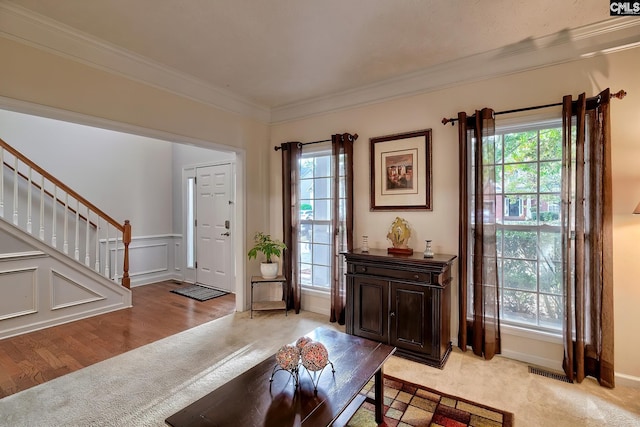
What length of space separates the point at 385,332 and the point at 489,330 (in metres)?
0.91

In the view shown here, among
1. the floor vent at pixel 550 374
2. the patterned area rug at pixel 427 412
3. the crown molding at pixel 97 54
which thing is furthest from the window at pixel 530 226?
the crown molding at pixel 97 54

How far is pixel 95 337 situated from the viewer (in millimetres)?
3201

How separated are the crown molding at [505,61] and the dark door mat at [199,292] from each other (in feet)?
10.5

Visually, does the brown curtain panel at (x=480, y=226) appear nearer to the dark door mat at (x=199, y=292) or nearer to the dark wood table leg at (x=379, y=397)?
the dark wood table leg at (x=379, y=397)

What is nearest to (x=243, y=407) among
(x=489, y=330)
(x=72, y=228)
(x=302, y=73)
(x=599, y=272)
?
(x=489, y=330)

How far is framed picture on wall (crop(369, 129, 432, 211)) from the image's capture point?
3.13 metres

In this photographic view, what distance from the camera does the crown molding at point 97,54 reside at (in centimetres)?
219

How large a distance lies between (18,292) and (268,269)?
8.75ft

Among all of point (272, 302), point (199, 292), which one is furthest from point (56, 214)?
point (272, 302)

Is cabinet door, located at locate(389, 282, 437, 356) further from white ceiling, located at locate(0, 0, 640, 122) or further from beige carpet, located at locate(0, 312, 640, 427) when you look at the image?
white ceiling, located at locate(0, 0, 640, 122)

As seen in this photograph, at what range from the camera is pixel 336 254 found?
3580 millimetres

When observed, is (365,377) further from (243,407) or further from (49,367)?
(49,367)

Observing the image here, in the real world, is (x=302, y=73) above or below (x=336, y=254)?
above

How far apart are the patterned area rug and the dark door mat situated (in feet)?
10.5
